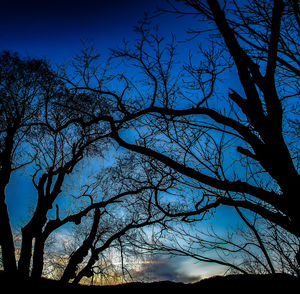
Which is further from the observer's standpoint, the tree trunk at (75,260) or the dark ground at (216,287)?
the tree trunk at (75,260)

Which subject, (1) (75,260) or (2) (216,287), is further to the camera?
(1) (75,260)

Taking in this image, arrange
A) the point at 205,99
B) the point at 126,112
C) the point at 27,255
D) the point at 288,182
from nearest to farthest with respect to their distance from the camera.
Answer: the point at 288,182
the point at 205,99
the point at 126,112
the point at 27,255

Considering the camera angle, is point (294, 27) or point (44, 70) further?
point (44, 70)

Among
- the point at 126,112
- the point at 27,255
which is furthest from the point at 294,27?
the point at 27,255

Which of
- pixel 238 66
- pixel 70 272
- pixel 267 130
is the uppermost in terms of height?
pixel 238 66

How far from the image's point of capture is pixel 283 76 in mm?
3902

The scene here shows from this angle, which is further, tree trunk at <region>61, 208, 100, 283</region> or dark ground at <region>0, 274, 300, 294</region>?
tree trunk at <region>61, 208, 100, 283</region>

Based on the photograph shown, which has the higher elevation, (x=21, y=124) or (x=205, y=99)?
(x=21, y=124)

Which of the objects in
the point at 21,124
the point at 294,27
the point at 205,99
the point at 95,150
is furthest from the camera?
the point at 95,150

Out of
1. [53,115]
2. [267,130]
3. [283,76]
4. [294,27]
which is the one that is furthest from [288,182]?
[53,115]

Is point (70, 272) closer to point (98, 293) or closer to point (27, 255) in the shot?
point (27, 255)

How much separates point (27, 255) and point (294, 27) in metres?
9.29

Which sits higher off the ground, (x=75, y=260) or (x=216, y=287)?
(x=75, y=260)

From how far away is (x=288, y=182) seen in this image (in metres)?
2.37
